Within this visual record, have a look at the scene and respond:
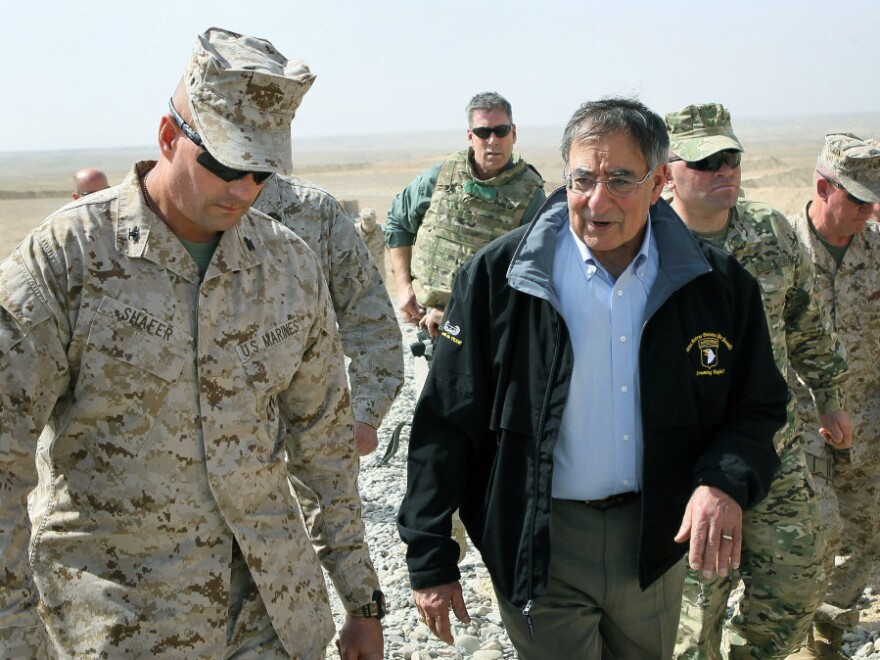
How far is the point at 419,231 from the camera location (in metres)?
7.21

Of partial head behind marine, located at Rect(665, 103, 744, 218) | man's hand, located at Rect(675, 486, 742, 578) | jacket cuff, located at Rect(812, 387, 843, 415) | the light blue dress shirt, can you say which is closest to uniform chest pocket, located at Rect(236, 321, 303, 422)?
the light blue dress shirt

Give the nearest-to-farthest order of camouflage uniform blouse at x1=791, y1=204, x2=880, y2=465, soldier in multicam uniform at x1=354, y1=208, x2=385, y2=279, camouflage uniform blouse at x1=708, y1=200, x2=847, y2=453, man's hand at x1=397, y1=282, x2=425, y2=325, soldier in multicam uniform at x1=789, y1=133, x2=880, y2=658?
camouflage uniform blouse at x1=708, y1=200, x2=847, y2=453, soldier in multicam uniform at x1=789, y1=133, x2=880, y2=658, camouflage uniform blouse at x1=791, y1=204, x2=880, y2=465, man's hand at x1=397, y1=282, x2=425, y2=325, soldier in multicam uniform at x1=354, y1=208, x2=385, y2=279

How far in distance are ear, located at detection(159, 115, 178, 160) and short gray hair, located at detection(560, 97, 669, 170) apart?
1.19 m

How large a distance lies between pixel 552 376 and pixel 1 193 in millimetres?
63349

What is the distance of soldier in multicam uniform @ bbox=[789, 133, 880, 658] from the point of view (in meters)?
5.55

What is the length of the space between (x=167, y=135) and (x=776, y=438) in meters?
2.77

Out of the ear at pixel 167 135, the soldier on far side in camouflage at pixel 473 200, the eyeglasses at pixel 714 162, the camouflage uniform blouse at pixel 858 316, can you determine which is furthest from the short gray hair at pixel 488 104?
the ear at pixel 167 135

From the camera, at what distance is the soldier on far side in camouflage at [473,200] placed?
686cm

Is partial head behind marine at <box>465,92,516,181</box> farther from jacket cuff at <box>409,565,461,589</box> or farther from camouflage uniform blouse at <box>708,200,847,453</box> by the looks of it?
jacket cuff at <box>409,565,461,589</box>

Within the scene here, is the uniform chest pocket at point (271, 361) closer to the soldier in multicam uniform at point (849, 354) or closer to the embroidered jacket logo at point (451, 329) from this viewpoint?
the embroidered jacket logo at point (451, 329)

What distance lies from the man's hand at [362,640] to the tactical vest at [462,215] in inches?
152

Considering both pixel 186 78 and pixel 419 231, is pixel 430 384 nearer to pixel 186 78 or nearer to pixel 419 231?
pixel 186 78

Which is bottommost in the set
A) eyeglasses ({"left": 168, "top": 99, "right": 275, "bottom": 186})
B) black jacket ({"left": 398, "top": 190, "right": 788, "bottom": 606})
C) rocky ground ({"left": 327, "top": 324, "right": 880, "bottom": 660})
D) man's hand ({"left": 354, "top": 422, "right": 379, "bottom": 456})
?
rocky ground ({"left": 327, "top": 324, "right": 880, "bottom": 660})

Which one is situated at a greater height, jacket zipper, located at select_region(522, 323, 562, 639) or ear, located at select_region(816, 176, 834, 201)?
ear, located at select_region(816, 176, 834, 201)
